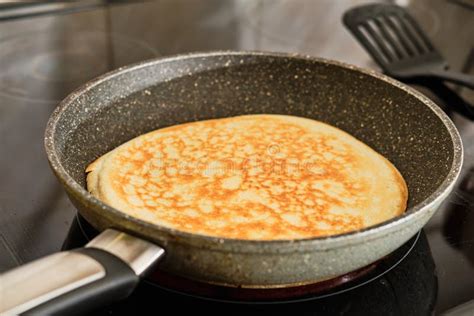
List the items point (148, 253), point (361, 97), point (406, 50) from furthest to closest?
point (406, 50)
point (361, 97)
point (148, 253)

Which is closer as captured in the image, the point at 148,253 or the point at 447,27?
the point at 148,253

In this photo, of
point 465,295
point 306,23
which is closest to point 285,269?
point 465,295

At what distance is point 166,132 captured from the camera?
0.99m

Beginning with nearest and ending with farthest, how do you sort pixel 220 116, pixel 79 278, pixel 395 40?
pixel 79 278 < pixel 220 116 < pixel 395 40

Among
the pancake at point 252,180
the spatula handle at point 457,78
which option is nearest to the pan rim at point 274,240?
the pancake at point 252,180

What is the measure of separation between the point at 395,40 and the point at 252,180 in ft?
2.11

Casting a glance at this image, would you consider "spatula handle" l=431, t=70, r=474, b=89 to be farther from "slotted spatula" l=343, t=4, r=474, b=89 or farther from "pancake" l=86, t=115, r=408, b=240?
"pancake" l=86, t=115, r=408, b=240

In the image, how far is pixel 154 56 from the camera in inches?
53.6

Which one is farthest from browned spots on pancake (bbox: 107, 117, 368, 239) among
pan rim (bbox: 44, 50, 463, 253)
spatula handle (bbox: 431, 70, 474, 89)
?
spatula handle (bbox: 431, 70, 474, 89)

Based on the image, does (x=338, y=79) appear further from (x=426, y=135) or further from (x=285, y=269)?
(x=285, y=269)

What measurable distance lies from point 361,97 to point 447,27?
736 mm

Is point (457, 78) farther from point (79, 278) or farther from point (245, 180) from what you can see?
point (79, 278)

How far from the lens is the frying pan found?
22.3 inches

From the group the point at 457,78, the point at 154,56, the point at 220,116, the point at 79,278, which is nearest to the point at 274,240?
the point at 79,278
